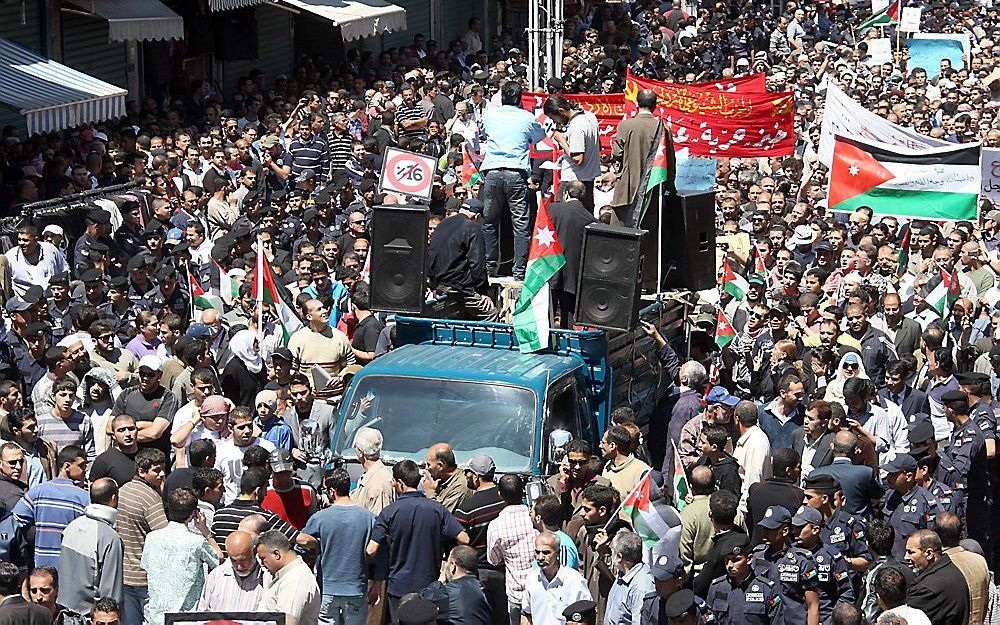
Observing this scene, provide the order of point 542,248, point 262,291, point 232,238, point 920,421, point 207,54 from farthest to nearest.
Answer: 1. point 207,54
2. point 232,238
3. point 262,291
4. point 542,248
5. point 920,421

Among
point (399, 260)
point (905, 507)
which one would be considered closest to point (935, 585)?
point (905, 507)

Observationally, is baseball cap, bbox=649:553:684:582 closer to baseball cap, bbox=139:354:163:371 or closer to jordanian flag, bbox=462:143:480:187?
baseball cap, bbox=139:354:163:371

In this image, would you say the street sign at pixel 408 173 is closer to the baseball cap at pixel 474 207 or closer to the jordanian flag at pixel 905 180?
the baseball cap at pixel 474 207

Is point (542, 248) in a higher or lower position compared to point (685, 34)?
higher

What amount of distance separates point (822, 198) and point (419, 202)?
6.04 metres

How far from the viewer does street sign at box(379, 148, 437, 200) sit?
18.4 metres

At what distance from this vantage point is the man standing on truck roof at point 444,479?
11.2 m

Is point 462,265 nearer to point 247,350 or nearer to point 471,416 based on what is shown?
point 247,350

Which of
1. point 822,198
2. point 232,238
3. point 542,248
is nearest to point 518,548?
point 542,248

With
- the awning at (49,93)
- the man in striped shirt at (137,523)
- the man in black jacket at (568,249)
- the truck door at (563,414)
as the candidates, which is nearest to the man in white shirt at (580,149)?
the man in black jacket at (568,249)

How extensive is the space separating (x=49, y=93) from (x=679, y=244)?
10.8m

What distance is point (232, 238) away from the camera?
18.0 meters

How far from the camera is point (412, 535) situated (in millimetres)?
10641

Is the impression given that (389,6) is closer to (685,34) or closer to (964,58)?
(685,34)
